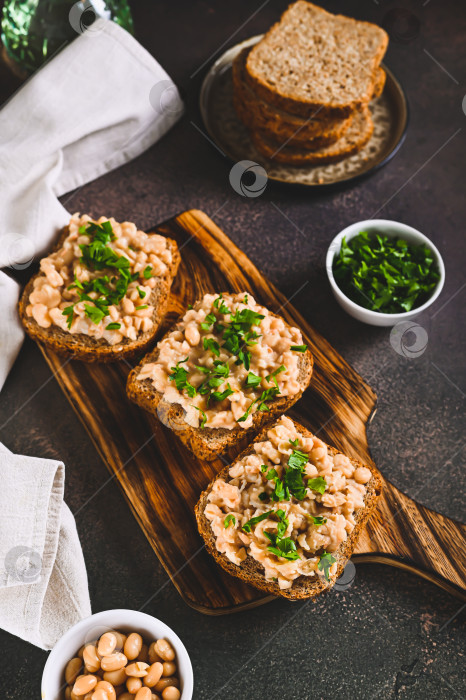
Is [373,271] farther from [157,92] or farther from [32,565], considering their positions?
[32,565]

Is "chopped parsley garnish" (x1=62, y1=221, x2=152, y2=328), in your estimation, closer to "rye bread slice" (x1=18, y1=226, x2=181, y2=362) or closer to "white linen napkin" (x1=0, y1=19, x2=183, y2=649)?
"rye bread slice" (x1=18, y1=226, x2=181, y2=362)

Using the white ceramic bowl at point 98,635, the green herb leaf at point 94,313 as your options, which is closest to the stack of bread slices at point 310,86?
the green herb leaf at point 94,313

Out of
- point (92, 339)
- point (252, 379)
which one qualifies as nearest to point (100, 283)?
point (92, 339)

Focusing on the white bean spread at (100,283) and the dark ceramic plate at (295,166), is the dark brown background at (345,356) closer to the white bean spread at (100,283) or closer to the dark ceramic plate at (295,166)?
the dark ceramic plate at (295,166)

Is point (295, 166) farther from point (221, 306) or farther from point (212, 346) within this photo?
point (212, 346)

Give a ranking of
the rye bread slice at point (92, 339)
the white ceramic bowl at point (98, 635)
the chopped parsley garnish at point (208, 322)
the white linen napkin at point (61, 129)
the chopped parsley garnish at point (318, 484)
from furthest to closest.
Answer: the white linen napkin at point (61, 129) → the rye bread slice at point (92, 339) → the chopped parsley garnish at point (208, 322) → the chopped parsley garnish at point (318, 484) → the white ceramic bowl at point (98, 635)

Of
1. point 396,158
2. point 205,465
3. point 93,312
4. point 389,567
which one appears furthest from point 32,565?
point 396,158
